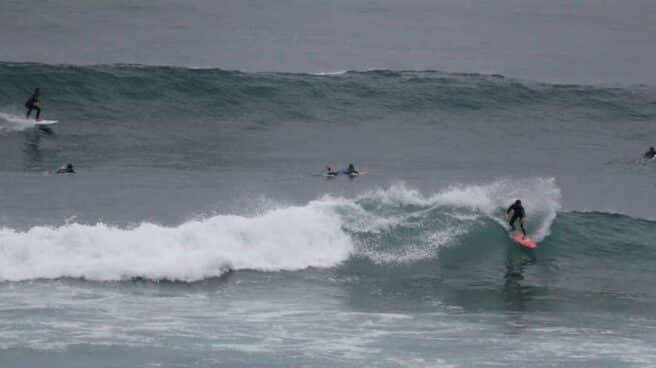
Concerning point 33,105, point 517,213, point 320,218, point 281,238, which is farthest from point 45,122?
point 517,213

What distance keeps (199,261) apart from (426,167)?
1240 centimetres

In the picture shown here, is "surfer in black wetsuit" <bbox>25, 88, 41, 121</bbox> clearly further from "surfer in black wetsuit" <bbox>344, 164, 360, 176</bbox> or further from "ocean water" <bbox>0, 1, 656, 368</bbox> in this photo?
"surfer in black wetsuit" <bbox>344, 164, 360, 176</bbox>

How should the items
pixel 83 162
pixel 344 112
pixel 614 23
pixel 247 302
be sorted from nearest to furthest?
1. pixel 247 302
2. pixel 83 162
3. pixel 344 112
4. pixel 614 23

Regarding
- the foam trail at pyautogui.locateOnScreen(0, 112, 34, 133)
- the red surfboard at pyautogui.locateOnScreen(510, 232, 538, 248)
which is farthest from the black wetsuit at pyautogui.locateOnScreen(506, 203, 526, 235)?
the foam trail at pyautogui.locateOnScreen(0, 112, 34, 133)

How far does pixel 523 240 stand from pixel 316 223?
16.3 ft

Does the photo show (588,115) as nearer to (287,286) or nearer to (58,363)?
(287,286)

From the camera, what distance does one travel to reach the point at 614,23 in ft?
258

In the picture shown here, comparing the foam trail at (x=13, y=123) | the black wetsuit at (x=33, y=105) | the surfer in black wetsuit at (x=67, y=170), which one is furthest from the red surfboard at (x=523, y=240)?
the black wetsuit at (x=33, y=105)

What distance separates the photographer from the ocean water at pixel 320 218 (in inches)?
843

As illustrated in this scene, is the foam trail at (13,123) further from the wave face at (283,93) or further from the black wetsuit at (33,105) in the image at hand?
the wave face at (283,93)

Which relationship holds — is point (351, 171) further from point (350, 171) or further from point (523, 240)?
point (523, 240)

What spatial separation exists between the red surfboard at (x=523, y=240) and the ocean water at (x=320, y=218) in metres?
0.17

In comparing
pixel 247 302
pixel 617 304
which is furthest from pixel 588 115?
pixel 247 302

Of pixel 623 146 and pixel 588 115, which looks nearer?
pixel 623 146
